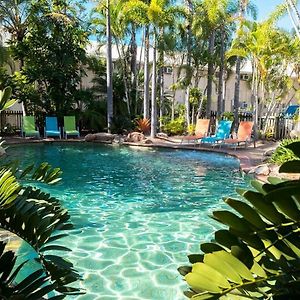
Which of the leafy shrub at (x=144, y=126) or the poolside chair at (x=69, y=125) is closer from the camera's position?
the poolside chair at (x=69, y=125)

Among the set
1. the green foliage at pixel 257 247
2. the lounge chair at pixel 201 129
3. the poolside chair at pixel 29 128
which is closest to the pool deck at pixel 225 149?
the poolside chair at pixel 29 128

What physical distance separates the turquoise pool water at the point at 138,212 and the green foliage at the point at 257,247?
1.62m

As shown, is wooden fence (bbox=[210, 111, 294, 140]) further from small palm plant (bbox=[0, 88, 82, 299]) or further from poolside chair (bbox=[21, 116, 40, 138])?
small palm plant (bbox=[0, 88, 82, 299])

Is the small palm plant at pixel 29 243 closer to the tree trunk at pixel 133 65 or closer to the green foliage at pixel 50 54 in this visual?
the green foliage at pixel 50 54

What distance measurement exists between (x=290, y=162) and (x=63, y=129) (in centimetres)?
1798

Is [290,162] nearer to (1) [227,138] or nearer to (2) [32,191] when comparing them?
(2) [32,191]

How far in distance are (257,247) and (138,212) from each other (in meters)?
6.21

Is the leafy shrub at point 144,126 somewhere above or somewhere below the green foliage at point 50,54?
below

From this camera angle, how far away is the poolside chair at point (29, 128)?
16.9 meters

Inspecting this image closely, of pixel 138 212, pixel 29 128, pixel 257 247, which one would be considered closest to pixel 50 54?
pixel 29 128

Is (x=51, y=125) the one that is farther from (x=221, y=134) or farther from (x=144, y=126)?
(x=221, y=134)

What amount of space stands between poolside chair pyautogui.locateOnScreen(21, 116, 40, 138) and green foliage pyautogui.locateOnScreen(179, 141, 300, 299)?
54.8ft

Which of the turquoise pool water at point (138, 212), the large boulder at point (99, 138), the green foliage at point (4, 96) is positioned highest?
the green foliage at point (4, 96)

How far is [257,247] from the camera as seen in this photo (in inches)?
40.1
